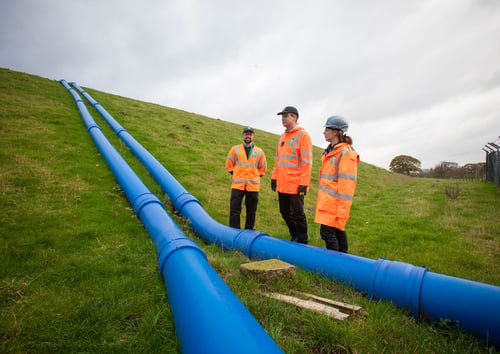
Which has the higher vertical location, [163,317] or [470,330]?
[470,330]

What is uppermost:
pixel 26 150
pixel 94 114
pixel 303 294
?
pixel 94 114

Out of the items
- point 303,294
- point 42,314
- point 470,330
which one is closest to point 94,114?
point 42,314

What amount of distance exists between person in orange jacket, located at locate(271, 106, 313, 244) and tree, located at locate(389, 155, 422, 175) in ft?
183

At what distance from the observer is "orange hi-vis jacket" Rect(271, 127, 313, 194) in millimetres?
4445

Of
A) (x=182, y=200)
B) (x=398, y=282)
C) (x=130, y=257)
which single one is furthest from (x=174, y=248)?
(x=182, y=200)

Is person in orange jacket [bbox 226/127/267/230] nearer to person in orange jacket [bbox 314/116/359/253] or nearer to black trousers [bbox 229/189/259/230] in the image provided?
black trousers [bbox 229/189/259/230]

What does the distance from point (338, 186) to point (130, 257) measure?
9.91 feet

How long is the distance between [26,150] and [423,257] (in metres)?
10.1

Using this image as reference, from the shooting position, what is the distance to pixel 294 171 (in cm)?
455

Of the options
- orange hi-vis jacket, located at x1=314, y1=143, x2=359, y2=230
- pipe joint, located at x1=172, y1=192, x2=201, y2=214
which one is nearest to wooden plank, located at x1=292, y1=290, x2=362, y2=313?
orange hi-vis jacket, located at x1=314, y1=143, x2=359, y2=230

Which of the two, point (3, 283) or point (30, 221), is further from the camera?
point (30, 221)

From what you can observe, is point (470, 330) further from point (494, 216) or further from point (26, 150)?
point (26, 150)

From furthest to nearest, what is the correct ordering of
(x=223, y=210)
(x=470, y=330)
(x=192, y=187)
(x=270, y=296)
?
(x=192, y=187) → (x=223, y=210) → (x=270, y=296) → (x=470, y=330)

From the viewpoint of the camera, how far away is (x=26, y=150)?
7.58 meters
